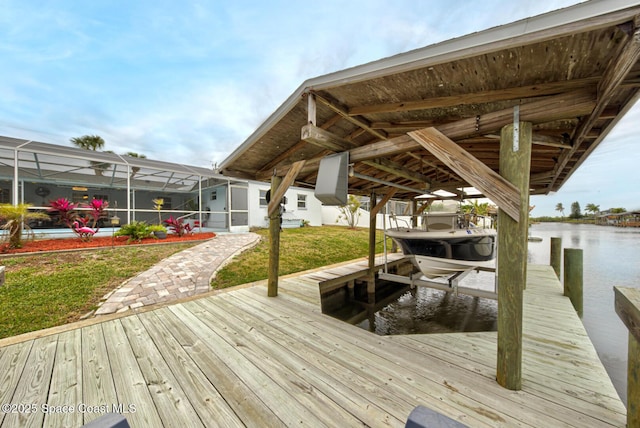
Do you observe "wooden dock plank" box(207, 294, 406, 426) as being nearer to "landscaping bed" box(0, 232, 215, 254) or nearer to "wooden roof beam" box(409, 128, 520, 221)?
"wooden roof beam" box(409, 128, 520, 221)

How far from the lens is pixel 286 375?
2164 millimetres

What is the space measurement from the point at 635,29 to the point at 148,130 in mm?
40046

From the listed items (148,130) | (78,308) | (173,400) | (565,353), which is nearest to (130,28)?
(78,308)

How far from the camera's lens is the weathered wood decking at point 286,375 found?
5.65 ft

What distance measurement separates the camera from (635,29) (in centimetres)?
127

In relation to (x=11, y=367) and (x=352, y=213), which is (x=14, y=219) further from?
(x=352, y=213)

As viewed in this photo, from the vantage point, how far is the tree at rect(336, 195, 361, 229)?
55.2 ft

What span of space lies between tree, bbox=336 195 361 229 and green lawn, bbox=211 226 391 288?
433 centimetres

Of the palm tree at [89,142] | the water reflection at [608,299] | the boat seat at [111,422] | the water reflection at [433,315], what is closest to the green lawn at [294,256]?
the water reflection at [433,315]

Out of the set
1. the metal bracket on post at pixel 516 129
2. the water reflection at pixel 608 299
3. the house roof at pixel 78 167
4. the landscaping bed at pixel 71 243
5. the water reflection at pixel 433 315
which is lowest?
the water reflection at pixel 433 315

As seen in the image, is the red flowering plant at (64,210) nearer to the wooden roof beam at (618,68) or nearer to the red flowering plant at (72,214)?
the red flowering plant at (72,214)

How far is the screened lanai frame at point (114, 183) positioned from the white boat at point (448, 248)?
8.05m

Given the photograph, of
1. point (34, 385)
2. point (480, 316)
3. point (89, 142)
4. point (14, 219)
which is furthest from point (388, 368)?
point (89, 142)

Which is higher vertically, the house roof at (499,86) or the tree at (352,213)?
the house roof at (499,86)
